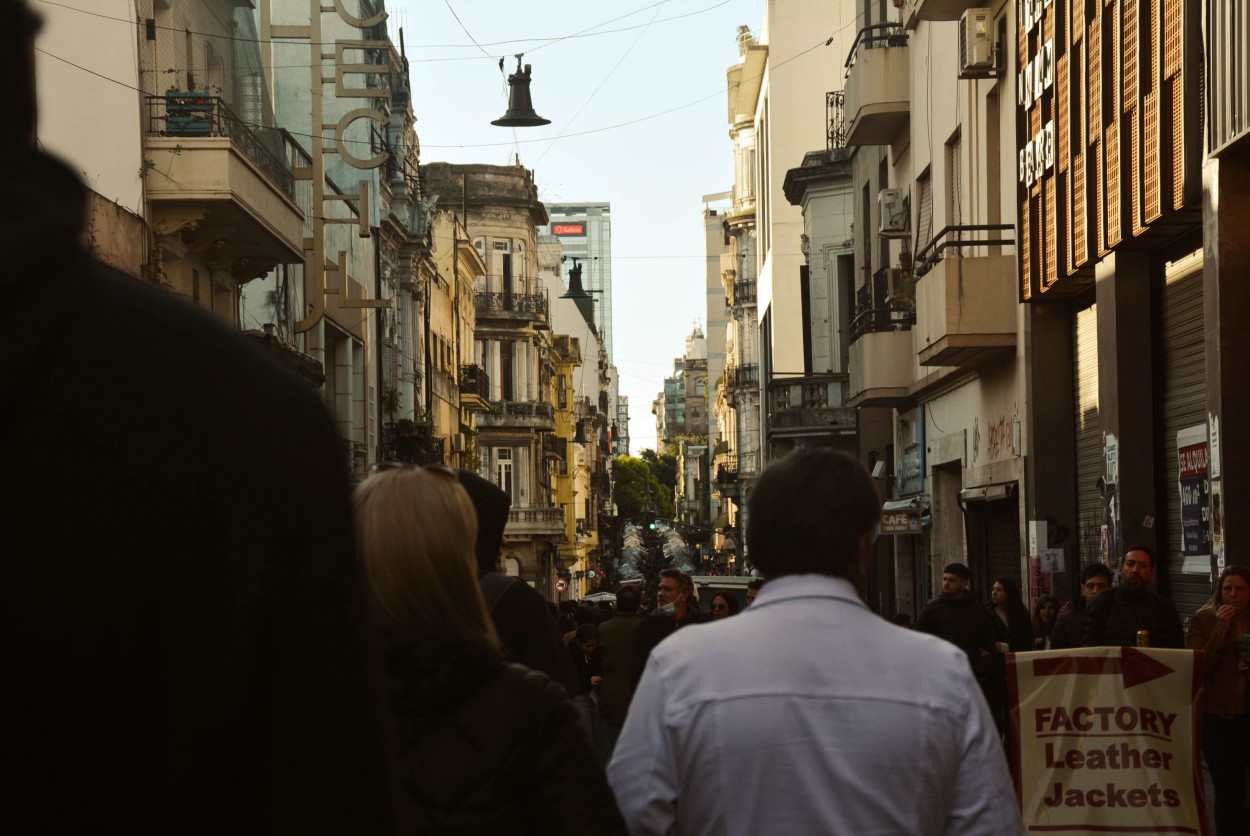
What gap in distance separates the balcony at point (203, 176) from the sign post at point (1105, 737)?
15.2 meters

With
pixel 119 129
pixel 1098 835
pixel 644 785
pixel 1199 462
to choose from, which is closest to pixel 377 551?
pixel 644 785

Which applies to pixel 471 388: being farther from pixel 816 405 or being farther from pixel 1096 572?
pixel 1096 572

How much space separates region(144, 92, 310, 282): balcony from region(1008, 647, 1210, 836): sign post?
15221 mm

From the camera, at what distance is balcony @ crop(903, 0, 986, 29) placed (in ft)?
76.3

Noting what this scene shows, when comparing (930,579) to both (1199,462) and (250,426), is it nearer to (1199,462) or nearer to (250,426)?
(1199,462)

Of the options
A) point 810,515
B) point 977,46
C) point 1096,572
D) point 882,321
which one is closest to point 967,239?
point 977,46

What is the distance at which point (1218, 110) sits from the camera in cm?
1336

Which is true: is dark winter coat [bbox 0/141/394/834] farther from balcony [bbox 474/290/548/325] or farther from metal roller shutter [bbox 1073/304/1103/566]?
balcony [bbox 474/290/548/325]

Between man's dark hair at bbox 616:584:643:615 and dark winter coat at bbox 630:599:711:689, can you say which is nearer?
dark winter coat at bbox 630:599:711:689

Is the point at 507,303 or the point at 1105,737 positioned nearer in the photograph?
the point at 1105,737

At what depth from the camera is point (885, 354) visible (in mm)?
27391

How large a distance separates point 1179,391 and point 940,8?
8598 mm

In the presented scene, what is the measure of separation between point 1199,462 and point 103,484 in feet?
49.0

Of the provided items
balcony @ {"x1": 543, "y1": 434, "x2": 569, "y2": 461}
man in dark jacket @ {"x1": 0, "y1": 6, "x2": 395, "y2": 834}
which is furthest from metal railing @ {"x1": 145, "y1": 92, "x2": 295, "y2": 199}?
balcony @ {"x1": 543, "y1": 434, "x2": 569, "y2": 461}
